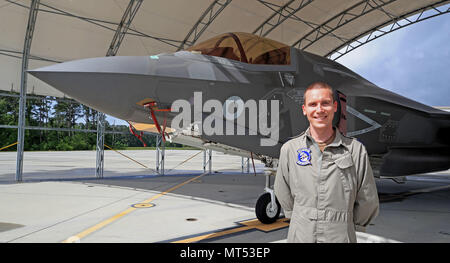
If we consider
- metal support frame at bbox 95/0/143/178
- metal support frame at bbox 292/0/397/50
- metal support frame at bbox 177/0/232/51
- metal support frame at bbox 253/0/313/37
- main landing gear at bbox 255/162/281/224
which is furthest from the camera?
metal support frame at bbox 292/0/397/50

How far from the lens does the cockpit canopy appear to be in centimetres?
386

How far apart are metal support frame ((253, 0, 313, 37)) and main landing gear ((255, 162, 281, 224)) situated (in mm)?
8918

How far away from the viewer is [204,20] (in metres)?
11.7

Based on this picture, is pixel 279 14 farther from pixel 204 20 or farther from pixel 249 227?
pixel 249 227

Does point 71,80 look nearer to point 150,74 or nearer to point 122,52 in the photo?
point 150,74

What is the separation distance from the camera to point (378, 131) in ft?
15.9

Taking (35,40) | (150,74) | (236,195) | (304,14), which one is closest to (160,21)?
(35,40)

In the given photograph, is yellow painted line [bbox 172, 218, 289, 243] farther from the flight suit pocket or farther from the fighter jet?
the flight suit pocket

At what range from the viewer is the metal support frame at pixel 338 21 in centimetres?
1222

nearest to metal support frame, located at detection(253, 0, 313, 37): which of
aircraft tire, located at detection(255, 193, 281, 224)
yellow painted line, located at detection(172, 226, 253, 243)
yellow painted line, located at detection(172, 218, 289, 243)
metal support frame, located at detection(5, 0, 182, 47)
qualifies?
metal support frame, located at detection(5, 0, 182, 47)

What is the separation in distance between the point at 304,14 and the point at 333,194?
1277cm

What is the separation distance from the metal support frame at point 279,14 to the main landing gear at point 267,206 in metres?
8.92

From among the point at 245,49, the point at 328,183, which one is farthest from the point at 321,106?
the point at 245,49

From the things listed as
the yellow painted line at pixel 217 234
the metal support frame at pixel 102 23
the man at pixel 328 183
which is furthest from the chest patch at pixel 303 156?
the metal support frame at pixel 102 23
